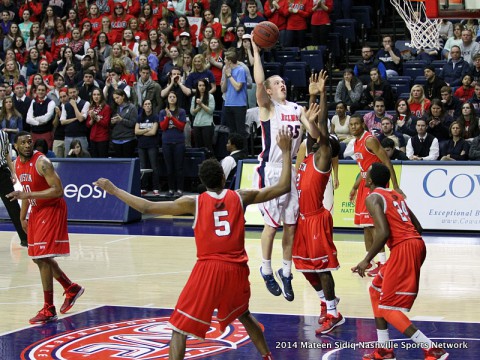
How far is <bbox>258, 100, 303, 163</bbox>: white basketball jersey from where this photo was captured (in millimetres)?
9203

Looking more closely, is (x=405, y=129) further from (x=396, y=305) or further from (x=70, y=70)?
(x=396, y=305)

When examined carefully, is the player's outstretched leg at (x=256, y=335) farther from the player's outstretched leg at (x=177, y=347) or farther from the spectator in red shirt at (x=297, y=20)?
the spectator in red shirt at (x=297, y=20)

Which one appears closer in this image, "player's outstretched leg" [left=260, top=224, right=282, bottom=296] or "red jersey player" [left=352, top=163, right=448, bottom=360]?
"red jersey player" [left=352, top=163, right=448, bottom=360]

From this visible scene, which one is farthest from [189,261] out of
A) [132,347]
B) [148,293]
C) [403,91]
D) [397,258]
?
[403,91]

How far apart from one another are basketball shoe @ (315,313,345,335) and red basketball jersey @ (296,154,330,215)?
1024mm

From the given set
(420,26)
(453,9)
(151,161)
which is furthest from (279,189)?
(420,26)

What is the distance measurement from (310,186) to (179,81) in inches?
378

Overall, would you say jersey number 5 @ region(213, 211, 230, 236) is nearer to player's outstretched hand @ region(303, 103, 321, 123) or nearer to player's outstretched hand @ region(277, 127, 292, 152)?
player's outstretched hand @ region(277, 127, 292, 152)

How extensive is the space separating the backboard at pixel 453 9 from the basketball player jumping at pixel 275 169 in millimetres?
1989

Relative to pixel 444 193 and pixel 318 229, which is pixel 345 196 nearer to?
pixel 444 193

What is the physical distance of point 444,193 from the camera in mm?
14938

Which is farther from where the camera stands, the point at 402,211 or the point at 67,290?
the point at 67,290

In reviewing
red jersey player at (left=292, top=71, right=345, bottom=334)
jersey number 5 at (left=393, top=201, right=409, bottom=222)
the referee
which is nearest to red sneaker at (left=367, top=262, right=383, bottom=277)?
red jersey player at (left=292, top=71, right=345, bottom=334)

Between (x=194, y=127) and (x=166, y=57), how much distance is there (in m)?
2.49
